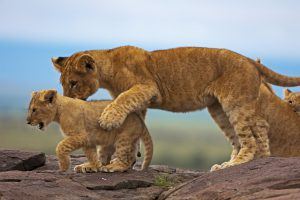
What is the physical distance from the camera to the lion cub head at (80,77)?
950 centimetres

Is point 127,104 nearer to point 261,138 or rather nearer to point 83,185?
point 83,185

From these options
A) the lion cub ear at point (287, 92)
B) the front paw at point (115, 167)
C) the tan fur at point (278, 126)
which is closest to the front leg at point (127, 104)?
the front paw at point (115, 167)

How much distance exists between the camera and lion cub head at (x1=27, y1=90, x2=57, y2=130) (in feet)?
29.5

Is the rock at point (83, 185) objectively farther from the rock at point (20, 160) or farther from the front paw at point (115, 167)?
the rock at point (20, 160)

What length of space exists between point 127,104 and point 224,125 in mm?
2177

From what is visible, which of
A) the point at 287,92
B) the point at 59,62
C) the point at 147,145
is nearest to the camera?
the point at 147,145

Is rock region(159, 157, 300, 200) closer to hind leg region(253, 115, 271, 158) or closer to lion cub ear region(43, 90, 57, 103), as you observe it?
hind leg region(253, 115, 271, 158)

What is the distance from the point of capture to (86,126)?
8859mm

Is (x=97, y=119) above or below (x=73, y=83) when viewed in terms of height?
below

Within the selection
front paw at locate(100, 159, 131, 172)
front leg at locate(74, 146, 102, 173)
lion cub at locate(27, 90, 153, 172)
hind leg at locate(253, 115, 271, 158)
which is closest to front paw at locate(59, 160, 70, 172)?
lion cub at locate(27, 90, 153, 172)

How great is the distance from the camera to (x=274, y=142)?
35.8 ft

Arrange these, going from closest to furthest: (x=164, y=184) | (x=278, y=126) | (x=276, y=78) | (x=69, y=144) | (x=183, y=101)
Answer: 1. (x=69, y=144)
2. (x=164, y=184)
3. (x=183, y=101)
4. (x=276, y=78)
5. (x=278, y=126)

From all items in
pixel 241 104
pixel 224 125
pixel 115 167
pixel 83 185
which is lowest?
pixel 83 185

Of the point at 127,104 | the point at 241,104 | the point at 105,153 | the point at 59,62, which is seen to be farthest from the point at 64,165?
the point at 241,104
